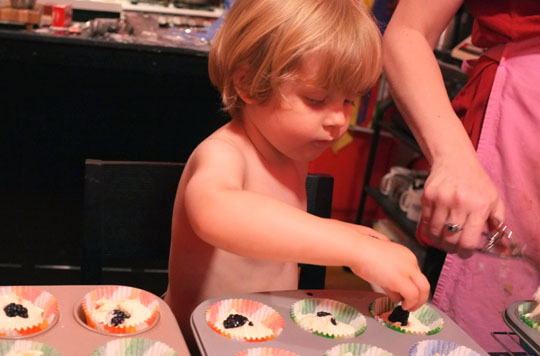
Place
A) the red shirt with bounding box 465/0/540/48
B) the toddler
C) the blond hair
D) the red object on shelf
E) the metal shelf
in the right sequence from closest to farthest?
the toddler
the blond hair
the red shirt with bounding box 465/0/540/48
the red object on shelf
the metal shelf

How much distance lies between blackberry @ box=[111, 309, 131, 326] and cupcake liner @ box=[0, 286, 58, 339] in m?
0.07

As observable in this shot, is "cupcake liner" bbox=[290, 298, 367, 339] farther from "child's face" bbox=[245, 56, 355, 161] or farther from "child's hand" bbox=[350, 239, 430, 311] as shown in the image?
"child's face" bbox=[245, 56, 355, 161]

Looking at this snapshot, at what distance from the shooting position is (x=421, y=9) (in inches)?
47.6

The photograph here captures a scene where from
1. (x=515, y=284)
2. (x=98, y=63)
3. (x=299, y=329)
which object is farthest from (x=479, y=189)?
(x=98, y=63)

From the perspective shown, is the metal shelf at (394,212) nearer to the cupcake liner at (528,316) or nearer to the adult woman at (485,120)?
the adult woman at (485,120)

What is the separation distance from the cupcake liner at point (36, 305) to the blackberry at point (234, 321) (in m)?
0.23

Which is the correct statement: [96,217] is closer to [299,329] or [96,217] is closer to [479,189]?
[299,329]

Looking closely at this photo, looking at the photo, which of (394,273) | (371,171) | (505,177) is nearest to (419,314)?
(394,273)

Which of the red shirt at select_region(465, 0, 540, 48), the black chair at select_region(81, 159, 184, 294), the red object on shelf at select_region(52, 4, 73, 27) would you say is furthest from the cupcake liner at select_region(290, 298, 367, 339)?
the red object on shelf at select_region(52, 4, 73, 27)

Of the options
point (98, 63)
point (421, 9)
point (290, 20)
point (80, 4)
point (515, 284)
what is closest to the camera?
point (290, 20)

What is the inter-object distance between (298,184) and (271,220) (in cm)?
44

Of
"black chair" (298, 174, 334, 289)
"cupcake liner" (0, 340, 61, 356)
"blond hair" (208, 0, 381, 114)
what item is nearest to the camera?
"cupcake liner" (0, 340, 61, 356)

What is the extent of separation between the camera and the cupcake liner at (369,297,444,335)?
0.96 m

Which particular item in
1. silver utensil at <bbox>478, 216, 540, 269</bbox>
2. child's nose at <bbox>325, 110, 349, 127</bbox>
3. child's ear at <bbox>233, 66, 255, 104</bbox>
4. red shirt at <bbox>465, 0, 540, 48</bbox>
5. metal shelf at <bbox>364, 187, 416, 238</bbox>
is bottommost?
metal shelf at <bbox>364, 187, 416, 238</bbox>
